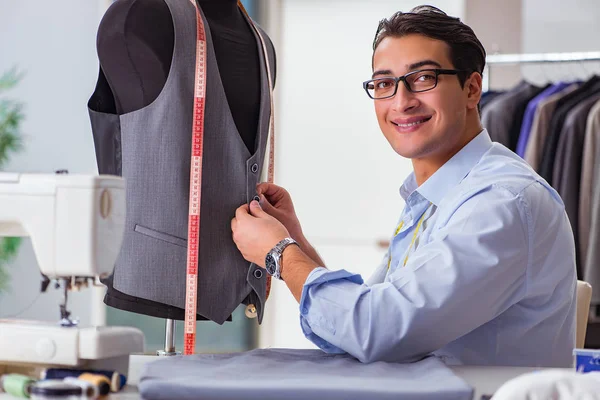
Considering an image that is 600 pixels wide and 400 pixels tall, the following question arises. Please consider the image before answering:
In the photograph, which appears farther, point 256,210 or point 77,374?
point 256,210

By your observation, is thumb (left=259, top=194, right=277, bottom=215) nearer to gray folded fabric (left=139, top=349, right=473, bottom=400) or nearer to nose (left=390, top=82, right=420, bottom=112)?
nose (left=390, top=82, right=420, bottom=112)

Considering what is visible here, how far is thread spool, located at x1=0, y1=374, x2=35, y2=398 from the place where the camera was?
114 centimetres

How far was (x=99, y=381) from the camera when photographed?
113 cm

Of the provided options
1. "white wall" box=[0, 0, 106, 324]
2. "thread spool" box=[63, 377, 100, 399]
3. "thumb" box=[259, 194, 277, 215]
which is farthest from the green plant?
"thread spool" box=[63, 377, 100, 399]

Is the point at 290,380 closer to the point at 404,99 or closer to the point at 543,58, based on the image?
the point at 404,99

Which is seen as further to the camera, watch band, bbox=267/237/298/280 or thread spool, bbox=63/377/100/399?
watch band, bbox=267/237/298/280

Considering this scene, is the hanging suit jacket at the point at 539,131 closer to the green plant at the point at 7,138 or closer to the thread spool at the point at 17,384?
the green plant at the point at 7,138

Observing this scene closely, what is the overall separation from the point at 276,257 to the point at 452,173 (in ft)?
1.44

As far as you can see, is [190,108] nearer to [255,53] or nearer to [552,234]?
[255,53]

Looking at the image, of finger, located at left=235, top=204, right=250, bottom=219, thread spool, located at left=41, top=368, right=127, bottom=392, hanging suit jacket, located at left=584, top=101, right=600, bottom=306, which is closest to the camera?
thread spool, located at left=41, top=368, right=127, bottom=392

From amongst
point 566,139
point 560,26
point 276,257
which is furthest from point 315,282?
point 560,26

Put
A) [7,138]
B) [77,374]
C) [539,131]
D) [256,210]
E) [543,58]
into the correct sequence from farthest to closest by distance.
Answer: [7,138], [543,58], [539,131], [256,210], [77,374]

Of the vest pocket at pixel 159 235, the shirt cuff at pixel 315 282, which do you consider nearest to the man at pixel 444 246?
the shirt cuff at pixel 315 282

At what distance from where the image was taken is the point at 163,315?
5.46ft
